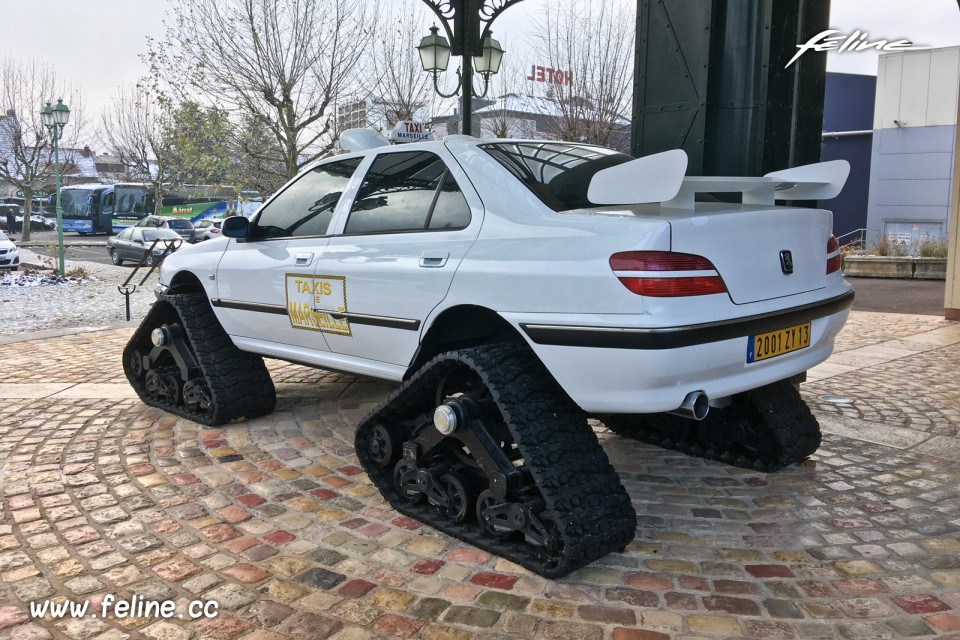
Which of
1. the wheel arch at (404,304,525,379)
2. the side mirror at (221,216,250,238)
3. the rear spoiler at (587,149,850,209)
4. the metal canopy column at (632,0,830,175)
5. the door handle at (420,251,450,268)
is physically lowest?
the wheel arch at (404,304,525,379)

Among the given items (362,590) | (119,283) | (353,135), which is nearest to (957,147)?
(353,135)

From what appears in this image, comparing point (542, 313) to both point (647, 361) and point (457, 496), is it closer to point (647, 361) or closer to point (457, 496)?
point (647, 361)

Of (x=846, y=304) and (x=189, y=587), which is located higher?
(x=846, y=304)

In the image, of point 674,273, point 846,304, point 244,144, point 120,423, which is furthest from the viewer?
point 244,144

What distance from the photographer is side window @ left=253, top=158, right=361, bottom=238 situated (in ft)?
13.5

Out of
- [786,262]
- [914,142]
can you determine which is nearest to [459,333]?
[786,262]

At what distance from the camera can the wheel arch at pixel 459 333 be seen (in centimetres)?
339

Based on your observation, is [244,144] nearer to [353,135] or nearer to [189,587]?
[353,135]

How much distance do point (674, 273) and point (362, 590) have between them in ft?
5.30

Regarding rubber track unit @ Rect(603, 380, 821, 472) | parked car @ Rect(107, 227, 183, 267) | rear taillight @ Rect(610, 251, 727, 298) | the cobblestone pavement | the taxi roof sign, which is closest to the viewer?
the cobblestone pavement

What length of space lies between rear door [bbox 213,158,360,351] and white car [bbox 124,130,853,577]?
2cm

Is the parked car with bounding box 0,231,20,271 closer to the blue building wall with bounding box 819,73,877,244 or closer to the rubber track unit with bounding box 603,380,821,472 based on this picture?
the rubber track unit with bounding box 603,380,821,472

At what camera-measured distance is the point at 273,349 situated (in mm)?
4453

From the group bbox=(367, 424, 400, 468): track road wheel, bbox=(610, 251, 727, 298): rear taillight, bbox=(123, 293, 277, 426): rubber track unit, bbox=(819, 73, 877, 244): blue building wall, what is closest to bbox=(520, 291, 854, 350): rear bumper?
bbox=(610, 251, 727, 298): rear taillight
